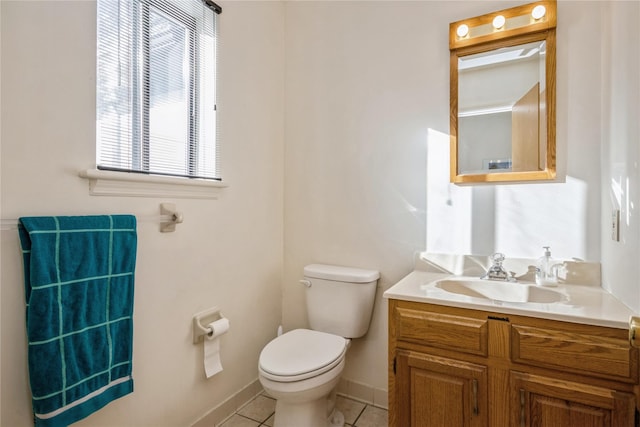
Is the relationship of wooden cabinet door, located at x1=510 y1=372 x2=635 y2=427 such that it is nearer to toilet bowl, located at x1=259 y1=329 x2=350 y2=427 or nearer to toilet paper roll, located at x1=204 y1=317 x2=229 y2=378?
toilet bowl, located at x1=259 y1=329 x2=350 y2=427

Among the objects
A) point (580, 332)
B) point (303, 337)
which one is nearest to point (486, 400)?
point (580, 332)

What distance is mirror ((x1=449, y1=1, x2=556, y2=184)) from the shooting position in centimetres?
155

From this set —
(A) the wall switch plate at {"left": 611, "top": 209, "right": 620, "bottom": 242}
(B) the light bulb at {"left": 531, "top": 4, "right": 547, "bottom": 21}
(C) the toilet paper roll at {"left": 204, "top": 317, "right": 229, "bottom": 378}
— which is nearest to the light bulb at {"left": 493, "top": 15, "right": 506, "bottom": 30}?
(B) the light bulb at {"left": 531, "top": 4, "right": 547, "bottom": 21}

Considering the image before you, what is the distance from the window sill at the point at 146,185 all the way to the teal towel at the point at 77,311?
0.37 ft

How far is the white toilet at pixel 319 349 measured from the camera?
1.46 m

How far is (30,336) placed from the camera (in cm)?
103

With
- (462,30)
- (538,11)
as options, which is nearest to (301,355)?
(462,30)

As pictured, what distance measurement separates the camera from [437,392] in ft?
4.34

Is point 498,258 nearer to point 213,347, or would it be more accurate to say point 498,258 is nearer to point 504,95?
point 504,95

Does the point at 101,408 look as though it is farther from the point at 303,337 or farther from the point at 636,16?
the point at 636,16

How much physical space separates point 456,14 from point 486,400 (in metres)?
1.77

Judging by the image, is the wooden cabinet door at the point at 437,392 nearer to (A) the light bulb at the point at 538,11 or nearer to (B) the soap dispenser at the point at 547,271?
(B) the soap dispenser at the point at 547,271

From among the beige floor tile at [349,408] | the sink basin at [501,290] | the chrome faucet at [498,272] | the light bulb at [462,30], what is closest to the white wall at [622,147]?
the sink basin at [501,290]

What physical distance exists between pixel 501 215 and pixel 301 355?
1165 millimetres
